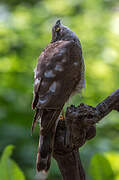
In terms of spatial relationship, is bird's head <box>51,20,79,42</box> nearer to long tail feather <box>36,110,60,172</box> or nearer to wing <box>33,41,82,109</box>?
wing <box>33,41,82,109</box>

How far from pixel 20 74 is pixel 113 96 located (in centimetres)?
274

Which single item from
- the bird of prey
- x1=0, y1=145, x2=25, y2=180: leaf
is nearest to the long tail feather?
the bird of prey

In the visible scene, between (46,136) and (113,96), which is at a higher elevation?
(113,96)

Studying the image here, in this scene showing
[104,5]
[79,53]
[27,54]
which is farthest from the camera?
[104,5]

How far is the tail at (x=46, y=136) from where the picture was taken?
1.76 metres

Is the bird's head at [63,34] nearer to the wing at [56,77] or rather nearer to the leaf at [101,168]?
the wing at [56,77]

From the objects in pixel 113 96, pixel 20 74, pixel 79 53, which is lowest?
pixel 20 74

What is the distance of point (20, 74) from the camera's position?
175 inches

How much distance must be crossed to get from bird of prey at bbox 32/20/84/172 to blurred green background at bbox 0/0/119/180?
1.13m

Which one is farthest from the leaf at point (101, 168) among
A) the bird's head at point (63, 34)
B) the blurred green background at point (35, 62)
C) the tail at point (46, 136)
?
the blurred green background at point (35, 62)

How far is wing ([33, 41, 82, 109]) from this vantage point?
1.97 metres

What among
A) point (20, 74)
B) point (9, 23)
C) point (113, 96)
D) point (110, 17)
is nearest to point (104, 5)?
point (110, 17)

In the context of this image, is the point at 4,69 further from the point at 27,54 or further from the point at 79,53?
the point at 79,53

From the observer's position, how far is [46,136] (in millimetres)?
1842
